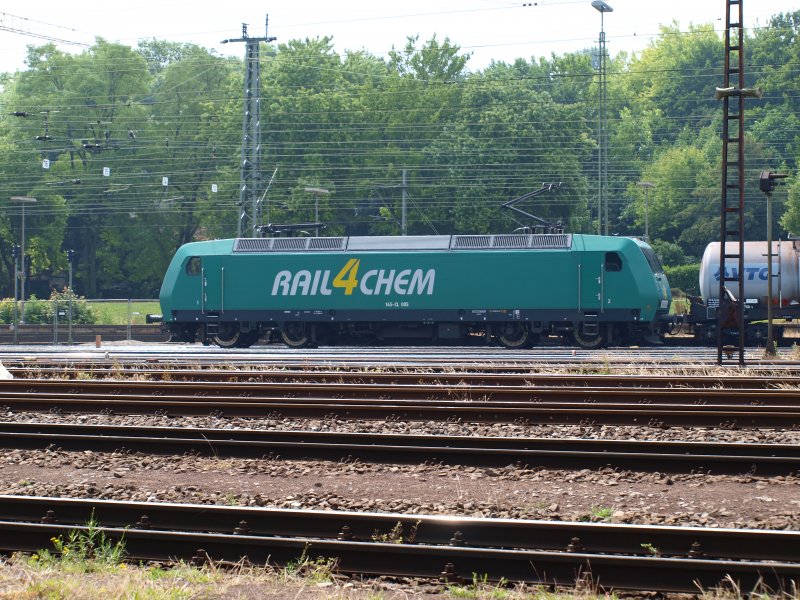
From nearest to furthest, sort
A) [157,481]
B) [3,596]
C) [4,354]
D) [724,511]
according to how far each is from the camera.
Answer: [3,596] < [724,511] < [157,481] < [4,354]

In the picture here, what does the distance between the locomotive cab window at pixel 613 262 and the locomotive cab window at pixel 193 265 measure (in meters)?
11.8

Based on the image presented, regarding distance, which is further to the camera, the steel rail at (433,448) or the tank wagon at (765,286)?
the tank wagon at (765,286)

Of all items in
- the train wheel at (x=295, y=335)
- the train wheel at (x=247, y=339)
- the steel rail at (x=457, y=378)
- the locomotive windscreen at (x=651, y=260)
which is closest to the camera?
the steel rail at (x=457, y=378)

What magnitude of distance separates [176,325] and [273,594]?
81.0ft

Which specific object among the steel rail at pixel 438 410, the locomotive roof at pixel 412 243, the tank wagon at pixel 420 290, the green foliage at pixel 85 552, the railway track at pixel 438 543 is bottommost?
the green foliage at pixel 85 552

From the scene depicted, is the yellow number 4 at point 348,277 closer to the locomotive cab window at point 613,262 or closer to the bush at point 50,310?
the locomotive cab window at point 613,262

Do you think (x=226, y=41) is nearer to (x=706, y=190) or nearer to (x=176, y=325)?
(x=176, y=325)

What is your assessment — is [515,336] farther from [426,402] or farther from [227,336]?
[426,402]

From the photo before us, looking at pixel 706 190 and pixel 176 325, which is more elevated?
pixel 706 190

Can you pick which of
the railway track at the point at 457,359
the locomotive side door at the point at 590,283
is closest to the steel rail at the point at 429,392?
the railway track at the point at 457,359

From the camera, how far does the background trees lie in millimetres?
55312

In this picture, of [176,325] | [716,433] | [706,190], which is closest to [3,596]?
[716,433]

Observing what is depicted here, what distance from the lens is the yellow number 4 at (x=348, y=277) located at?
28109 millimetres

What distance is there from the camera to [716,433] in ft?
36.9
